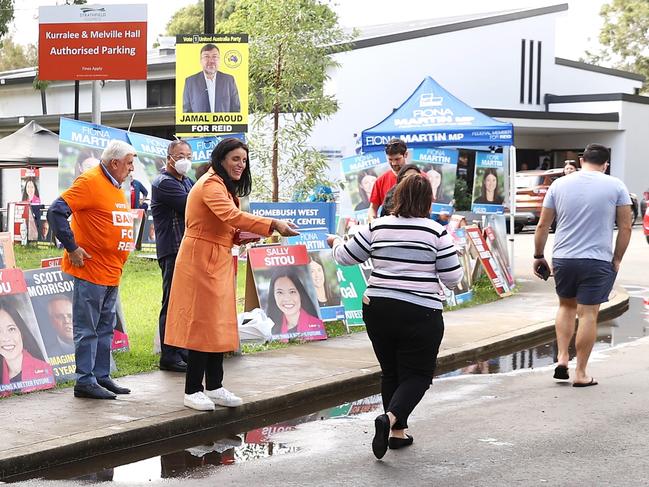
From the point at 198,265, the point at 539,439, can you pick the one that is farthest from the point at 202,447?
the point at 539,439

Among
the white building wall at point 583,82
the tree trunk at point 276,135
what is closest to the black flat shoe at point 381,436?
the tree trunk at point 276,135

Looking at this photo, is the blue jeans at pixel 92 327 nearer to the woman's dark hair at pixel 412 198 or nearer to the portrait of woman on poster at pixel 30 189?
the woman's dark hair at pixel 412 198

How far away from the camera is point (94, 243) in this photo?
7707 mm

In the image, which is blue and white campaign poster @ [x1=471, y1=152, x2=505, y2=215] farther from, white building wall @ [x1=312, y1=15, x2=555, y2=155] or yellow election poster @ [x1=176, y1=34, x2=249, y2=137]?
white building wall @ [x1=312, y1=15, x2=555, y2=155]

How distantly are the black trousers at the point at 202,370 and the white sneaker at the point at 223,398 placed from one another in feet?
0.12

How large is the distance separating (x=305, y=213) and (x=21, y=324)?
482 centimetres

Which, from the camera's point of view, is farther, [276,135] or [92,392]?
[276,135]

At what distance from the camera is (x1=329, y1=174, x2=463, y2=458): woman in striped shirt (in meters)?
6.68

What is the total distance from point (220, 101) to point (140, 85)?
24.6 meters

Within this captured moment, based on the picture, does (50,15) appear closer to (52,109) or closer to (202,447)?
(202,447)

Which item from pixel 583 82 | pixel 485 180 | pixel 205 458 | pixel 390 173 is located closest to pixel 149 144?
pixel 390 173

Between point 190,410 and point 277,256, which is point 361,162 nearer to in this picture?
point 277,256

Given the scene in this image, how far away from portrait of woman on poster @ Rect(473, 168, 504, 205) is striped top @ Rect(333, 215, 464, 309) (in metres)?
10.5

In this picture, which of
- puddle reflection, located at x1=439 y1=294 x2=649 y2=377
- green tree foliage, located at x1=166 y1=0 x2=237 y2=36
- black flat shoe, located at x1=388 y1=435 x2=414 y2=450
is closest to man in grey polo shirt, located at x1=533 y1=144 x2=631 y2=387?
puddle reflection, located at x1=439 y1=294 x2=649 y2=377
